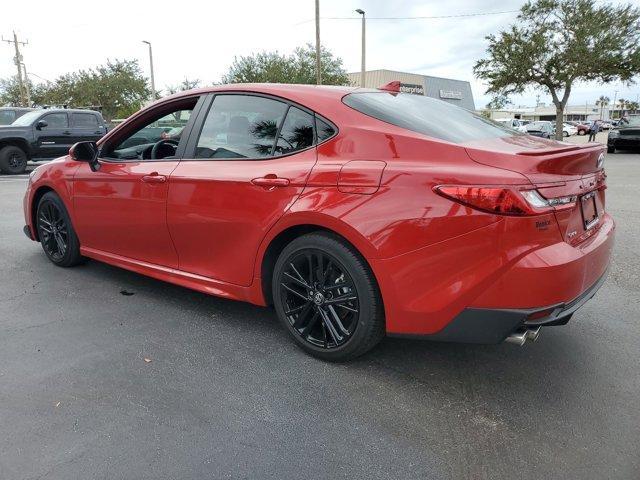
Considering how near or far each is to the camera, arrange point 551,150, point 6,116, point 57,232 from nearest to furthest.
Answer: point 551,150 < point 57,232 < point 6,116

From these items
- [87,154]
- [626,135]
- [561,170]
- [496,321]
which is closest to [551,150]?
[561,170]

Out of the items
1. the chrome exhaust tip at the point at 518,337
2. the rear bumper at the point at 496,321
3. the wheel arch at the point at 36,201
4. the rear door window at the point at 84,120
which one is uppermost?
the rear door window at the point at 84,120

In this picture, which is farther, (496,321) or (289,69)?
(289,69)

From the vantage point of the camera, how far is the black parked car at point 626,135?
21875mm

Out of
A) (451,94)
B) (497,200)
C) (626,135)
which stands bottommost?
(626,135)

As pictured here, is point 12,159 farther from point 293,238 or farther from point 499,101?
point 499,101

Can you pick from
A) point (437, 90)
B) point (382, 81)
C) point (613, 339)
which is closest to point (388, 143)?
point (613, 339)

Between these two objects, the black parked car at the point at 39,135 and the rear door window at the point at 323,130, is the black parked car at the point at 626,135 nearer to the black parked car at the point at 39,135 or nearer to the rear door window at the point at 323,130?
the black parked car at the point at 39,135

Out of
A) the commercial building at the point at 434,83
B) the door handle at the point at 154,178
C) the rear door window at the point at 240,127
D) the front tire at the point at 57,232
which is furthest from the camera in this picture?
the commercial building at the point at 434,83

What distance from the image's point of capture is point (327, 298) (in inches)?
114

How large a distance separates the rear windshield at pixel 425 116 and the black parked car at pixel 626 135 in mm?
22275

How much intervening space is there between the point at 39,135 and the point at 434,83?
36160 mm

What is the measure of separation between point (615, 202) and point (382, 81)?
42.6 m

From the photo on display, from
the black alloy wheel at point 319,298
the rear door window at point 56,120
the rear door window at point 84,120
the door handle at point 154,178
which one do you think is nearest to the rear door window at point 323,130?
the black alloy wheel at point 319,298
